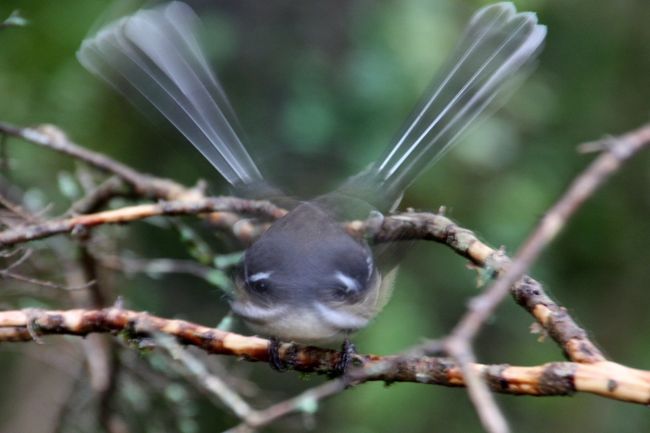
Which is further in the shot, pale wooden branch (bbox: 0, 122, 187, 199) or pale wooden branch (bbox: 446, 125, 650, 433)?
pale wooden branch (bbox: 0, 122, 187, 199)

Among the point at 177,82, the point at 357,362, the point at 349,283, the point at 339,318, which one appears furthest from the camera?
the point at 177,82

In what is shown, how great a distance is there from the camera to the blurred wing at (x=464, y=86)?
6.78 feet

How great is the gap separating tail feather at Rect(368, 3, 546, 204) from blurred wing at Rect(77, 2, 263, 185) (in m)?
0.43

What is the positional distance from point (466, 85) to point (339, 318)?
0.62 metres

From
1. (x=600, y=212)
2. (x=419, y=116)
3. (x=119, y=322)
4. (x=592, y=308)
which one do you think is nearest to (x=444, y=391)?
(x=592, y=308)

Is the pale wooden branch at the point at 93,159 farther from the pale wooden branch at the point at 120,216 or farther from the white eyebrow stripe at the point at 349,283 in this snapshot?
the white eyebrow stripe at the point at 349,283

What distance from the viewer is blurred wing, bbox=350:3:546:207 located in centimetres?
207

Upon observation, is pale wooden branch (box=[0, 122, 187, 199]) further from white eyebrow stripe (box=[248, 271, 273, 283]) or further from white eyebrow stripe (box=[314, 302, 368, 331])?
white eyebrow stripe (box=[314, 302, 368, 331])

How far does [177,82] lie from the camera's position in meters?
2.40

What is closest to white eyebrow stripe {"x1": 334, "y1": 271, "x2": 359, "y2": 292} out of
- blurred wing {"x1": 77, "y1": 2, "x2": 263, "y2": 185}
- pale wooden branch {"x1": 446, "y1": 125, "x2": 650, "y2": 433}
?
blurred wing {"x1": 77, "y1": 2, "x2": 263, "y2": 185}

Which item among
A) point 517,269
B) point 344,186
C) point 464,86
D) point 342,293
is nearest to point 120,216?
point 342,293

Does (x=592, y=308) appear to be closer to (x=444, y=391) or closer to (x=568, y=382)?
(x=444, y=391)

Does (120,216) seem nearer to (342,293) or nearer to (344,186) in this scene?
(342,293)

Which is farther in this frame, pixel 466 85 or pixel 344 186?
pixel 344 186
